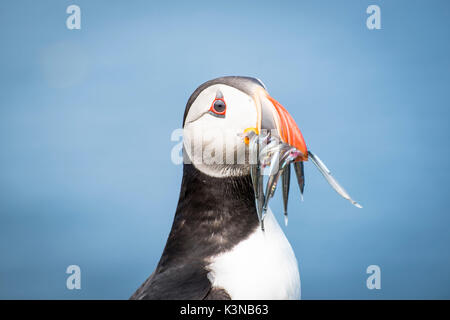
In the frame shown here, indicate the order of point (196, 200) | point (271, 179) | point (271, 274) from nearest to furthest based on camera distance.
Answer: point (271, 179), point (271, 274), point (196, 200)

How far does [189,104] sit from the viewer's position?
2.41m

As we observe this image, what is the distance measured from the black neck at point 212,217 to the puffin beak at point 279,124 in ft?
0.82

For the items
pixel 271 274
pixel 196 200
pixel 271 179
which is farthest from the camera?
pixel 196 200

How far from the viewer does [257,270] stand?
2.23m

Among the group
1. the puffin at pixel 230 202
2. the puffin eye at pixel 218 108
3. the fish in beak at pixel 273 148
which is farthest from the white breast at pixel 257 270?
the puffin eye at pixel 218 108

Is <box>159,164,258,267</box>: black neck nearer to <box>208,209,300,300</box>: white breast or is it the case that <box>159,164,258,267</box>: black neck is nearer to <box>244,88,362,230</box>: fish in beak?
<box>208,209,300,300</box>: white breast

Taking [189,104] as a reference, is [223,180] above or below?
below

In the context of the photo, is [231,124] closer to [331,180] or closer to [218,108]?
[218,108]

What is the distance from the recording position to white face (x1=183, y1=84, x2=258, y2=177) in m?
2.29

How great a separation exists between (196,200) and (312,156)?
0.51m
